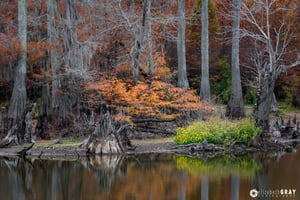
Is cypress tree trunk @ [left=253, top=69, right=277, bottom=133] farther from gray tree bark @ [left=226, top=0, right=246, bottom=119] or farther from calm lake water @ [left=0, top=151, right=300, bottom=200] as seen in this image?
gray tree bark @ [left=226, top=0, right=246, bottom=119]

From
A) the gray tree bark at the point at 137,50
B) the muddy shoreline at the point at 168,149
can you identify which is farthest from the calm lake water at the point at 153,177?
the gray tree bark at the point at 137,50

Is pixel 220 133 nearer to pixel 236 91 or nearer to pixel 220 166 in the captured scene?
pixel 220 166

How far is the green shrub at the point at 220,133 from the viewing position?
16.2 m

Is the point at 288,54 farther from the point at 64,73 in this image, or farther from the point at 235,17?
the point at 64,73

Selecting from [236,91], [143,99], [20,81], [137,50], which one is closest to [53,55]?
[20,81]

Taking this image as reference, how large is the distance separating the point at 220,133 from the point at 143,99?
3.71 m

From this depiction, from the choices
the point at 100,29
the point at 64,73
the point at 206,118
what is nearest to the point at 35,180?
the point at 64,73

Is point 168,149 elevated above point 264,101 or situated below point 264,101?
below

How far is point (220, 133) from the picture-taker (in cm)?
1617

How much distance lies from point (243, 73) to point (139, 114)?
34.8ft

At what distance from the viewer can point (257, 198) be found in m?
10.3

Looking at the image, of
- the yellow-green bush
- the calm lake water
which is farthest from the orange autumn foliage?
the yellow-green bush

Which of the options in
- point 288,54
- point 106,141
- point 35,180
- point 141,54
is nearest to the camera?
point 35,180

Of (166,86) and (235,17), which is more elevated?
(235,17)
